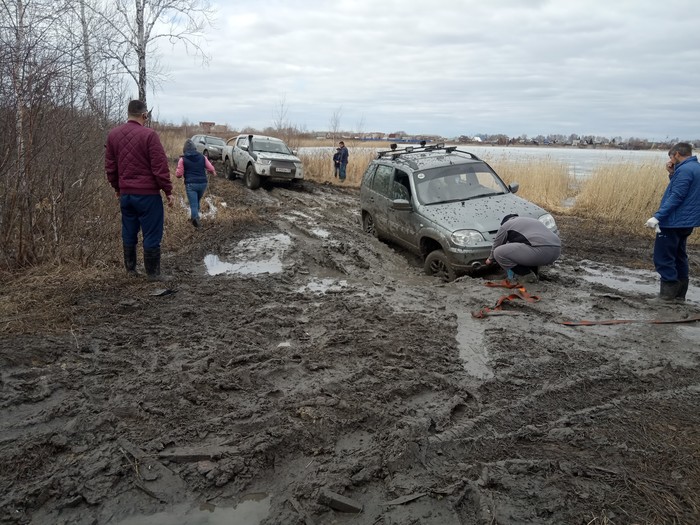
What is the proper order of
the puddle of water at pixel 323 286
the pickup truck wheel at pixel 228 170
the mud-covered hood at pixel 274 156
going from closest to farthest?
the puddle of water at pixel 323 286 < the mud-covered hood at pixel 274 156 < the pickup truck wheel at pixel 228 170

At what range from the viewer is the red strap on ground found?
5512 mm

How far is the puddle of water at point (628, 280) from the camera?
270 inches

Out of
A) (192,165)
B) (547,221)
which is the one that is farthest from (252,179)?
(547,221)

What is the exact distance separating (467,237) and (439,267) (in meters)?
0.70

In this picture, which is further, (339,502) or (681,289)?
(681,289)

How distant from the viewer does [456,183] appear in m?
8.19

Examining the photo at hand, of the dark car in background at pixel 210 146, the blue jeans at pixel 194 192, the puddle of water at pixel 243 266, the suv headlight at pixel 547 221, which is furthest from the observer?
the dark car in background at pixel 210 146

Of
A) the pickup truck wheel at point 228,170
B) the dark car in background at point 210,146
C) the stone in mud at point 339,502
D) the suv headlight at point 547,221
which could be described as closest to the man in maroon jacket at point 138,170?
the stone in mud at point 339,502

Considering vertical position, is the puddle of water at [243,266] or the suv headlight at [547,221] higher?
the suv headlight at [547,221]

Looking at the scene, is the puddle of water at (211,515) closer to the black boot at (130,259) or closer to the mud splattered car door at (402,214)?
the black boot at (130,259)

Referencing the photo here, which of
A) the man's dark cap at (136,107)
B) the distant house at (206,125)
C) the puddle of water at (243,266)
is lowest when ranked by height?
the puddle of water at (243,266)

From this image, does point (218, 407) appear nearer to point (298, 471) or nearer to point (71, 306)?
point (298, 471)

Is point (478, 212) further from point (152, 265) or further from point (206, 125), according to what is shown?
point (206, 125)

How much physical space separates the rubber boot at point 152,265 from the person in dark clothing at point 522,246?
445 cm
